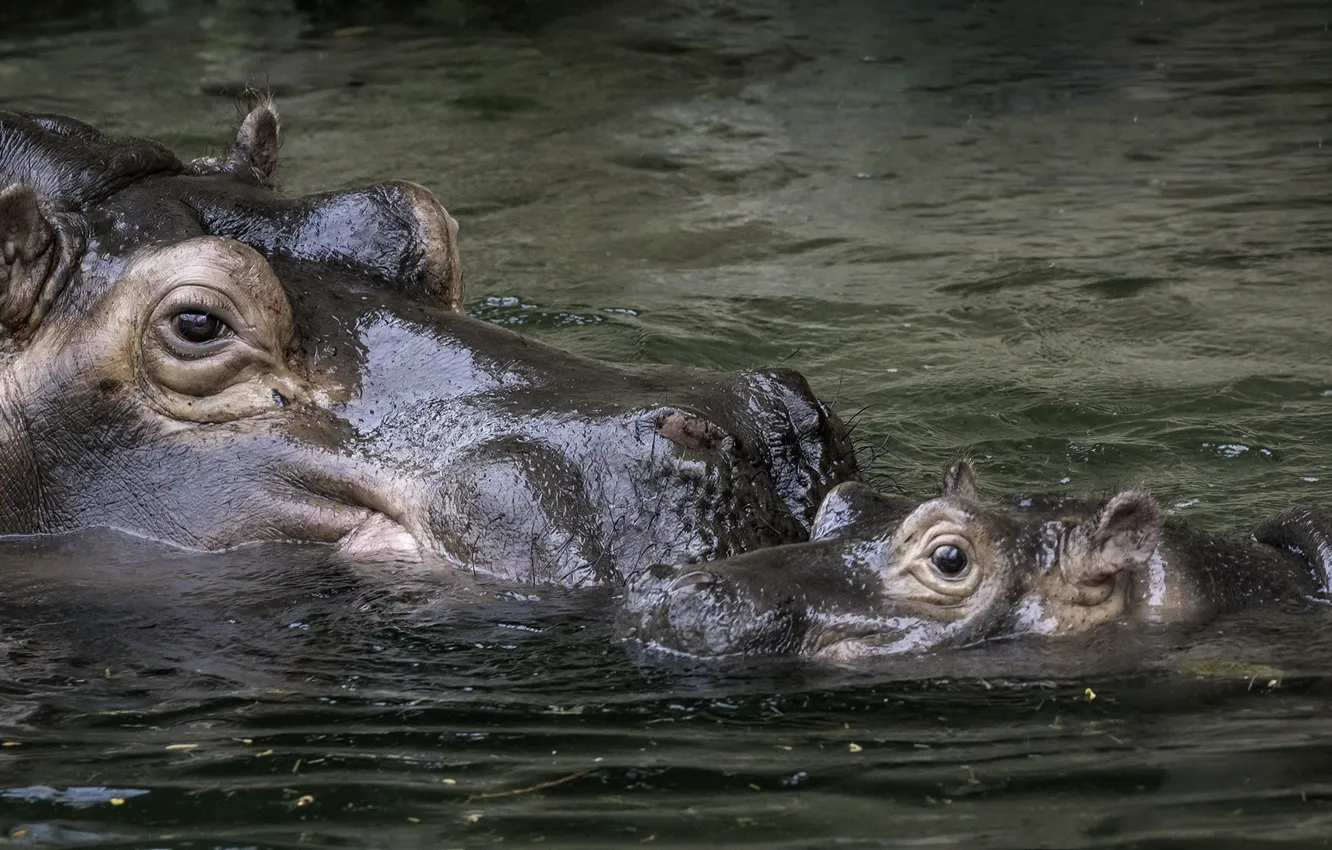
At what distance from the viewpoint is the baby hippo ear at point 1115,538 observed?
470 cm

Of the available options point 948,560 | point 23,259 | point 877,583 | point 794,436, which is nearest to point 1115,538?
point 948,560

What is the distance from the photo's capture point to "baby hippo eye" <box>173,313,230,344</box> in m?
5.13

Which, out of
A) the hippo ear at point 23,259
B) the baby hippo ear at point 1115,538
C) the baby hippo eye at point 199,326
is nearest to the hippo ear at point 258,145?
the hippo ear at point 23,259

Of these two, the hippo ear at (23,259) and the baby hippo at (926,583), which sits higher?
the hippo ear at (23,259)

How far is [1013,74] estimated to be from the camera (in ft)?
48.8

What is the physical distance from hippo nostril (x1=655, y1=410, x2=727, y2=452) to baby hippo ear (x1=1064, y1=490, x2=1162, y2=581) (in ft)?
3.15

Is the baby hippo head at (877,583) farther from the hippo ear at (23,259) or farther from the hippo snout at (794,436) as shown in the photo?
the hippo ear at (23,259)

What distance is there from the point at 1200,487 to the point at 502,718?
134 inches

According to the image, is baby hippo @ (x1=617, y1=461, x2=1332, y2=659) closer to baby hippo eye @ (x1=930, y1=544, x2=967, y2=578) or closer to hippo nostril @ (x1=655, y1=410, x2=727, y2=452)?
baby hippo eye @ (x1=930, y1=544, x2=967, y2=578)

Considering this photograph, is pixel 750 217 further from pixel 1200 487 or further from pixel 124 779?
pixel 124 779

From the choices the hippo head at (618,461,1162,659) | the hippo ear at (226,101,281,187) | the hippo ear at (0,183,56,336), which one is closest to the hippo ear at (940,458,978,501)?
the hippo head at (618,461,1162,659)

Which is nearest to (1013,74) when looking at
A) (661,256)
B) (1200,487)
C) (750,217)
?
(750,217)

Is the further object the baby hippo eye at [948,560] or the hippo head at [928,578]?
the baby hippo eye at [948,560]

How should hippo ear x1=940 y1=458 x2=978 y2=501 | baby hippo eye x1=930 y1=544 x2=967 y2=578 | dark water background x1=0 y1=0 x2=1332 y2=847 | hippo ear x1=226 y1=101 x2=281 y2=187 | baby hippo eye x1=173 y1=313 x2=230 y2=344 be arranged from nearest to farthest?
dark water background x1=0 y1=0 x2=1332 y2=847
baby hippo eye x1=930 y1=544 x2=967 y2=578
baby hippo eye x1=173 y1=313 x2=230 y2=344
hippo ear x1=940 y1=458 x2=978 y2=501
hippo ear x1=226 y1=101 x2=281 y2=187
